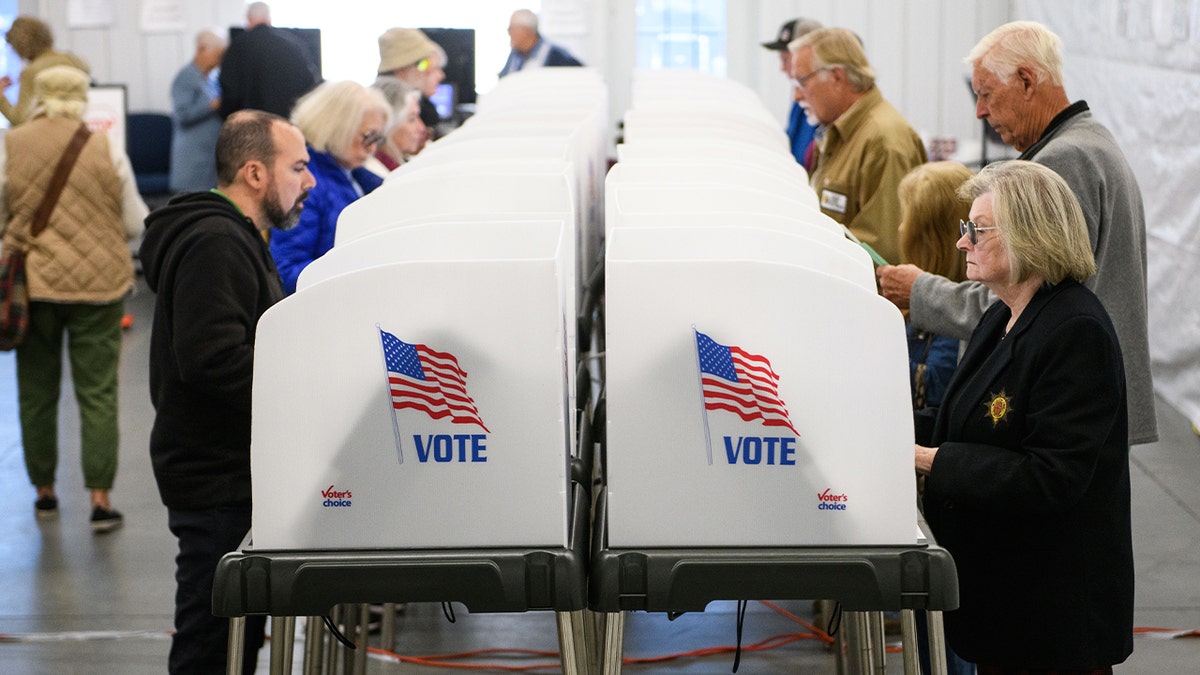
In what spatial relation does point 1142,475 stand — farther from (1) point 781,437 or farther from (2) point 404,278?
(2) point 404,278

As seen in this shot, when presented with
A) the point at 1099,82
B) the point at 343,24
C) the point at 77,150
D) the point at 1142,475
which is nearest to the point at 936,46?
the point at 1099,82

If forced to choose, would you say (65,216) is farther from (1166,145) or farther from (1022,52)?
(1166,145)

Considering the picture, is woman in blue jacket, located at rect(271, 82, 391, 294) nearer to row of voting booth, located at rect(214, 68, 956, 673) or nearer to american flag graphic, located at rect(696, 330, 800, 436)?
row of voting booth, located at rect(214, 68, 956, 673)

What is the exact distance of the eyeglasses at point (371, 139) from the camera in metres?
3.86

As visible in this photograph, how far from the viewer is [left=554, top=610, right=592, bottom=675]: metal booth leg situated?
1.98m

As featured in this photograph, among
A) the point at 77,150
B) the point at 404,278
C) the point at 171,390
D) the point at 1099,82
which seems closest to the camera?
the point at 404,278

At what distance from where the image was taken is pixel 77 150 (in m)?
4.67

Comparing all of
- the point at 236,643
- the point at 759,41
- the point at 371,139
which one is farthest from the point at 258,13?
the point at 236,643

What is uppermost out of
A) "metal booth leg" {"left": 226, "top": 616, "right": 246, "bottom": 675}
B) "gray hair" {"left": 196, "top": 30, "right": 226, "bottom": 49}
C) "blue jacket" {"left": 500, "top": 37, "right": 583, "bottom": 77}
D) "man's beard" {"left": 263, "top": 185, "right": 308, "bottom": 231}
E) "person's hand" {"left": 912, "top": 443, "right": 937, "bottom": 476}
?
"gray hair" {"left": 196, "top": 30, "right": 226, "bottom": 49}

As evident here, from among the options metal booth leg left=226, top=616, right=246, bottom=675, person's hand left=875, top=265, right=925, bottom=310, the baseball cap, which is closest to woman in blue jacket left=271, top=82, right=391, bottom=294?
person's hand left=875, top=265, right=925, bottom=310

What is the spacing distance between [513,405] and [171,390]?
110cm

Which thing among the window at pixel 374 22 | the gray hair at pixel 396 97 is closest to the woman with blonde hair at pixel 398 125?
the gray hair at pixel 396 97

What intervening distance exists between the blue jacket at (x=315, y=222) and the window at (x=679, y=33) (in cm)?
738

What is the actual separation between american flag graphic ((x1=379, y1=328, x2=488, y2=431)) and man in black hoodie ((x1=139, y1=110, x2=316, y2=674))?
0.78 m
